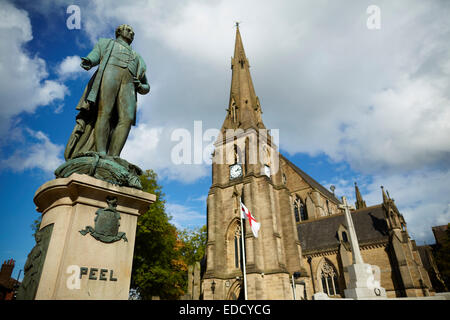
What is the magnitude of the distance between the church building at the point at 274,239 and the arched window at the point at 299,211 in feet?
11.0

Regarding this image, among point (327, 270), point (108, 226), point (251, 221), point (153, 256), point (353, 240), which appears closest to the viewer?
point (108, 226)

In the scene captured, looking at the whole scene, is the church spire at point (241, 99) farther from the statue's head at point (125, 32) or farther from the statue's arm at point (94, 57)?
the statue's arm at point (94, 57)

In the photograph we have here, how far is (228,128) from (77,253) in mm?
30478

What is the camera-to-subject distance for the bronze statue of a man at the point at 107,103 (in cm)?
389

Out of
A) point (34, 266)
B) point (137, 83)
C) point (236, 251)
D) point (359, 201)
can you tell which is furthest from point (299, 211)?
point (34, 266)

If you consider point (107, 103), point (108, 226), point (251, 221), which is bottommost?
point (108, 226)

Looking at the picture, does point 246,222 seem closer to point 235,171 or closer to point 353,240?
point 235,171

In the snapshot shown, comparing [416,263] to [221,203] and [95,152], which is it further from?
[95,152]

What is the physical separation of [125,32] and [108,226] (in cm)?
330

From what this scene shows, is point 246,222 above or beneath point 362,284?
above

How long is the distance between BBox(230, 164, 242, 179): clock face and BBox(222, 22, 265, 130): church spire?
476 cm

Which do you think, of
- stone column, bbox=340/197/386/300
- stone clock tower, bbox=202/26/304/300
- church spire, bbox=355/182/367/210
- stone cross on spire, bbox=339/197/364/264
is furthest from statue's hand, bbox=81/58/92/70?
church spire, bbox=355/182/367/210

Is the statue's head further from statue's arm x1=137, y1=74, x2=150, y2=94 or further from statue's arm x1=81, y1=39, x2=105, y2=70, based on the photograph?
statue's arm x1=137, y1=74, x2=150, y2=94

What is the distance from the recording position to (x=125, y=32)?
180 inches
